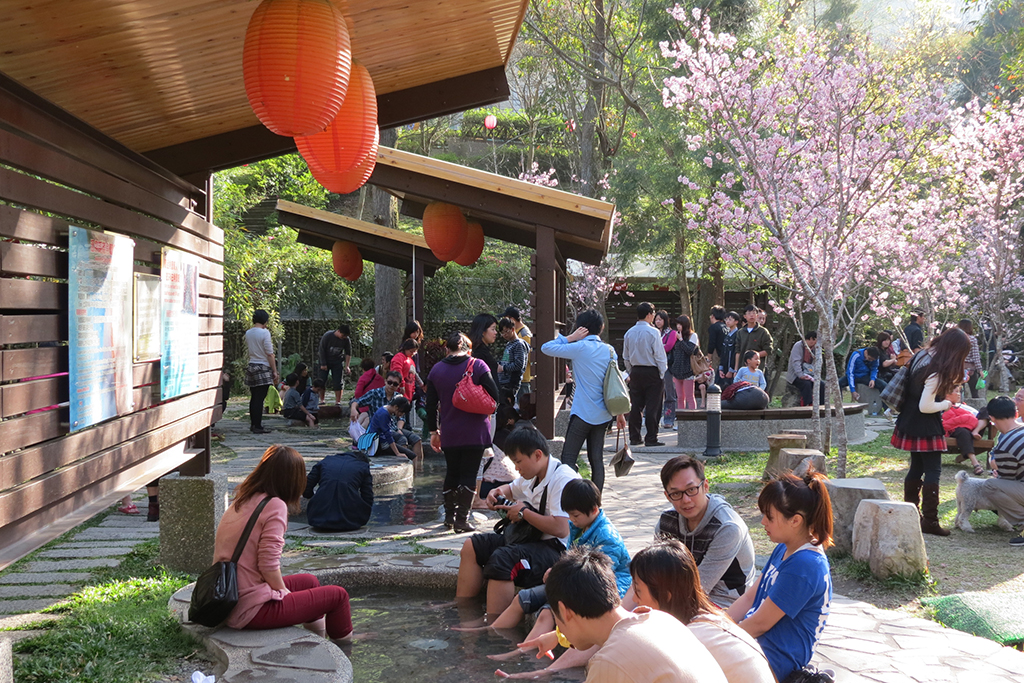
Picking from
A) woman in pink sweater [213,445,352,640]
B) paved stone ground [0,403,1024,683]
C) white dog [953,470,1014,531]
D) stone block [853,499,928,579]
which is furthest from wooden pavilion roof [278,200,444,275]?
woman in pink sweater [213,445,352,640]

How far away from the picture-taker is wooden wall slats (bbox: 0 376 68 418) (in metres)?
3.48

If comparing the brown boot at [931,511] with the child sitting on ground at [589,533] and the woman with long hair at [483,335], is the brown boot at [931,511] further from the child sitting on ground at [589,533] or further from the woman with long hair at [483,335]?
the woman with long hair at [483,335]

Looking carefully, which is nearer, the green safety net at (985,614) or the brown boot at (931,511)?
the green safety net at (985,614)

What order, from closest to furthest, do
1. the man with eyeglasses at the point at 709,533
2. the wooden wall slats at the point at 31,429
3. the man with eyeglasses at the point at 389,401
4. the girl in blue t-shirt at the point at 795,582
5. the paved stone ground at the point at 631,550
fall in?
the wooden wall slats at the point at 31,429
the girl in blue t-shirt at the point at 795,582
the man with eyeglasses at the point at 709,533
the paved stone ground at the point at 631,550
the man with eyeglasses at the point at 389,401

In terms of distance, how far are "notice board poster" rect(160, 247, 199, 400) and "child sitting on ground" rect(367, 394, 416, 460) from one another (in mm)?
4371

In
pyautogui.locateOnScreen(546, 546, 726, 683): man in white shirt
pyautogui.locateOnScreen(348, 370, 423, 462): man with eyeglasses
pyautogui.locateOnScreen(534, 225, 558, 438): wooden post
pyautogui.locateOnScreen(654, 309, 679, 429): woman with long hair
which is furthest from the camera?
pyautogui.locateOnScreen(654, 309, 679, 429): woman with long hair

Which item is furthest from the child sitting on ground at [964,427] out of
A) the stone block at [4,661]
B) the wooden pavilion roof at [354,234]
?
the stone block at [4,661]

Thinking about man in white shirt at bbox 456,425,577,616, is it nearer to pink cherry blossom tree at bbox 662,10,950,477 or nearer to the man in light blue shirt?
the man in light blue shirt

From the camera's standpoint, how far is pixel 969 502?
26.5ft

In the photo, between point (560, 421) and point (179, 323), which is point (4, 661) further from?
→ point (560, 421)

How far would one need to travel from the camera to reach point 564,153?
28562 mm

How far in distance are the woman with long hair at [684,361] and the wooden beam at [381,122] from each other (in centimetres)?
823

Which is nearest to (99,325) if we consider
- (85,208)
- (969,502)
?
(85,208)

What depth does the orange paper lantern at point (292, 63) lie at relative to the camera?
392 centimetres
